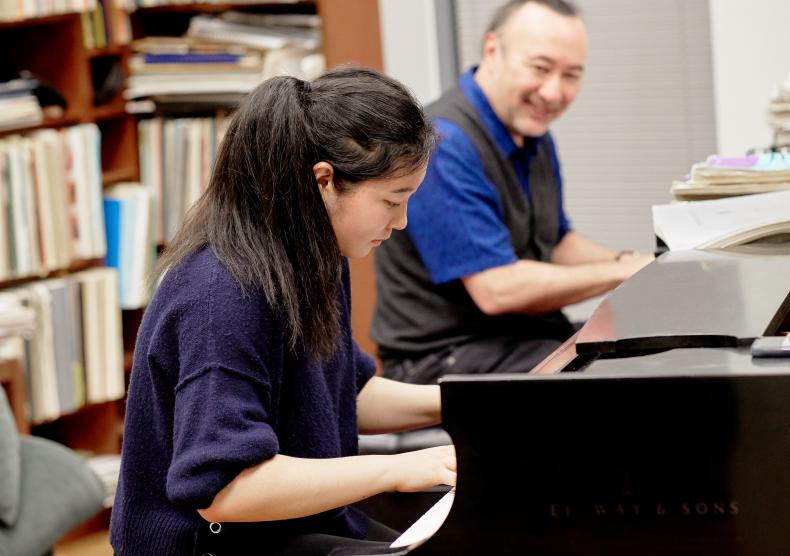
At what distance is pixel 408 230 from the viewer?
2.54 metres

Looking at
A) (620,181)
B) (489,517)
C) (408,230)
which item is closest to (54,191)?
(408,230)

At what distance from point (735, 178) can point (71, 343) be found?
70.2 inches

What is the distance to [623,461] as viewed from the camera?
116 centimetres

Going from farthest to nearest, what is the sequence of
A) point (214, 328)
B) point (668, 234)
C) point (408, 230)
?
point (408, 230), point (668, 234), point (214, 328)

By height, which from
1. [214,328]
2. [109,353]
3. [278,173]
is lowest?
[109,353]

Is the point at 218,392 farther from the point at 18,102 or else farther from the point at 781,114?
the point at 18,102

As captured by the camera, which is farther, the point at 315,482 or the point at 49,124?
the point at 49,124

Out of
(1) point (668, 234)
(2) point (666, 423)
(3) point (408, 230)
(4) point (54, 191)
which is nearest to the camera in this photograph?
(2) point (666, 423)

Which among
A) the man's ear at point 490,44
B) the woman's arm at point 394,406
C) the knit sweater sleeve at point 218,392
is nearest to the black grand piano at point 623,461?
the knit sweater sleeve at point 218,392

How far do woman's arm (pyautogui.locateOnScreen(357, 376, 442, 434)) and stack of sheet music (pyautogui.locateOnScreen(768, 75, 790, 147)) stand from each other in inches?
41.5

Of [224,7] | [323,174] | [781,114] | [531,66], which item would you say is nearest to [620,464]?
[323,174]

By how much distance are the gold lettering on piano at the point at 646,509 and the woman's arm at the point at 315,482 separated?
7.1 inches

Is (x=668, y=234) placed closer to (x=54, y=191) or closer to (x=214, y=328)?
(x=214, y=328)

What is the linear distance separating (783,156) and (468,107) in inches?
26.9
